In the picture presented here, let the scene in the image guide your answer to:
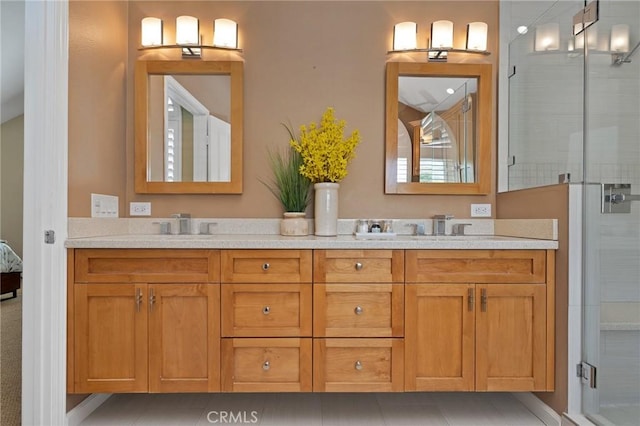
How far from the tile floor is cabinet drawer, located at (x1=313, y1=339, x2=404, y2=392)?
0.23 m

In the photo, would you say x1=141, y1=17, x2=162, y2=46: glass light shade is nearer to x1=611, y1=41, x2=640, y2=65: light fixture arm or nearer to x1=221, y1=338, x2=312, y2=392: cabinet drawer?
x1=221, y1=338, x2=312, y2=392: cabinet drawer

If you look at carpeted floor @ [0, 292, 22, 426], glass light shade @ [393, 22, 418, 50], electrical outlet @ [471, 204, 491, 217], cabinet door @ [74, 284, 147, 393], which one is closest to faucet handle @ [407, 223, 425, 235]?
electrical outlet @ [471, 204, 491, 217]

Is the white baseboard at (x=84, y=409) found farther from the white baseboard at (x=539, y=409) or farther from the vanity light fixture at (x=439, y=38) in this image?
the vanity light fixture at (x=439, y=38)

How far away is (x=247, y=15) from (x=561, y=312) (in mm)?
2342

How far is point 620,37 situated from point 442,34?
89 cm

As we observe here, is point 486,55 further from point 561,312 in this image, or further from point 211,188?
point 211,188

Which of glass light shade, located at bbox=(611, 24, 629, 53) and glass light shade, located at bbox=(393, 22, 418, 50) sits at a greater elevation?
glass light shade, located at bbox=(393, 22, 418, 50)

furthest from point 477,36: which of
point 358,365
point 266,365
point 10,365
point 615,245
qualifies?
point 10,365

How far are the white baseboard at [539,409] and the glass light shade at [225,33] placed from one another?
2544 millimetres

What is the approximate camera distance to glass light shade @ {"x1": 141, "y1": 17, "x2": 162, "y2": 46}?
7.22 ft

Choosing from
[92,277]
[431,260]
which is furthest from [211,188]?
[431,260]

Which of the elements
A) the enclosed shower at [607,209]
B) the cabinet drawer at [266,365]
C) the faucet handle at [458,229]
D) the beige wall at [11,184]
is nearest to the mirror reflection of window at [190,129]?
the cabinet drawer at [266,365]

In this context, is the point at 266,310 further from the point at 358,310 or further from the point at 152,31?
the point at 152,31

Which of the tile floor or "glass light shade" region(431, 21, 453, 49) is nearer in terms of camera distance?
the tile floor
